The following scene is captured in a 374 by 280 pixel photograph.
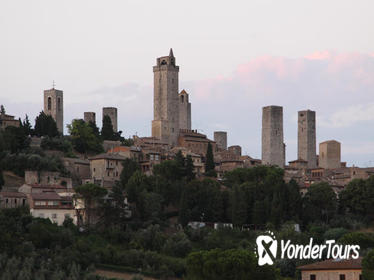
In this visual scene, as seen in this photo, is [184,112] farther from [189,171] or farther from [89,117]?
[189,171]

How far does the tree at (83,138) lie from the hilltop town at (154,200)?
12 centimetres

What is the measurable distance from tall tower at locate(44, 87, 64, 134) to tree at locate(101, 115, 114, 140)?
6.48 metres

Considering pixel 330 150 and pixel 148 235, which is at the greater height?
pixel 330 150

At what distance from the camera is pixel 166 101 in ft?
364

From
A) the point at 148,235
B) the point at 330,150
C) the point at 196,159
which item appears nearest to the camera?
the point at 148,235

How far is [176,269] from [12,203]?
16237 mm

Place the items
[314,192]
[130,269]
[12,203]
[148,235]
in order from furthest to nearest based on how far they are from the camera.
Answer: [314,192], [12,203], [148,235], [130,269]

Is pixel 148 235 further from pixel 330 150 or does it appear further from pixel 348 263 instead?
pixel 330 150

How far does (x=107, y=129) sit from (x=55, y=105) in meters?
8.69

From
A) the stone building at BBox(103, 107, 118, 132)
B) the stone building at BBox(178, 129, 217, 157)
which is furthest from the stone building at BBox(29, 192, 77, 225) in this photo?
the stone building at BBox(103, 107, 118, 132)

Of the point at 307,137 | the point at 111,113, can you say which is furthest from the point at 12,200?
the point at 307,137

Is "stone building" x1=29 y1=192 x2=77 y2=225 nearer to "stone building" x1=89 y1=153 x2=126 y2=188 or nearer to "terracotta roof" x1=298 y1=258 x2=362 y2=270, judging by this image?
"stone building" x1=89 y1=153 x2=126 y2=188

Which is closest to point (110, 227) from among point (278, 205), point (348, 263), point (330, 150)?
point (278, 205)

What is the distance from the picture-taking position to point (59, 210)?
234 feet
